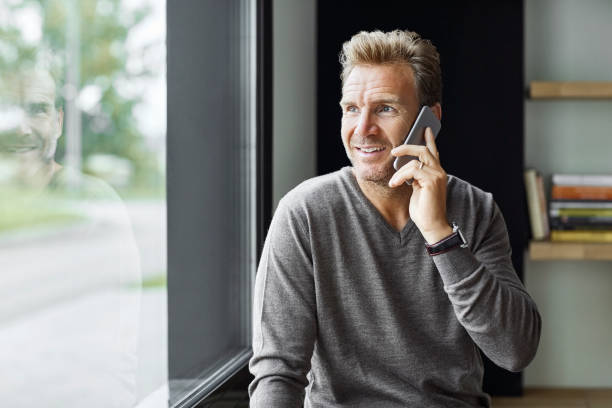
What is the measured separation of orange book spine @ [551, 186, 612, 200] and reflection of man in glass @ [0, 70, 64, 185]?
259cm

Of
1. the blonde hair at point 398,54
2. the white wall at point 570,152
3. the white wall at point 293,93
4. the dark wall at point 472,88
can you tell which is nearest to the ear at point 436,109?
the blonde hair at point 398,54

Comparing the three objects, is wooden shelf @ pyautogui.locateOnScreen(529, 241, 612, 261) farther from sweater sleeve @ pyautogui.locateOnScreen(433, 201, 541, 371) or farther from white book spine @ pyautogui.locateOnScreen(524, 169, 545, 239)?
sweater sleeve @ pyautogui.locateOnScreen(433, 201, 541, 371)

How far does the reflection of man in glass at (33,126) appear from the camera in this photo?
103 centimetres

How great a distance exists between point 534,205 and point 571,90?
0.57 m

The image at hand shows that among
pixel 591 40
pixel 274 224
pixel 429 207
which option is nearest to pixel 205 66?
pixel 274 224

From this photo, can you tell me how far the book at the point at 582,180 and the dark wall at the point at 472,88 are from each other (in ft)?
0.69

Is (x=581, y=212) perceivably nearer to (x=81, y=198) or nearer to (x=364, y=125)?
(x=364, y=125)

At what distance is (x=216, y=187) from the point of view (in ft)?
7.06

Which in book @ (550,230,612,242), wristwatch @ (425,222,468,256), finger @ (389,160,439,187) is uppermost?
finger @ (389,160,439,187)

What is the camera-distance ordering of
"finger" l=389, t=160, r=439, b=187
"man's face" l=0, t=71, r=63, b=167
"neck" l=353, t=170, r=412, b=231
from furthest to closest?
"neck" l=353, t=170, r=412, b=231
"finger" l=389, t=160, r=439, b=187
"man's face" l=0, t=71, r=63, b=167

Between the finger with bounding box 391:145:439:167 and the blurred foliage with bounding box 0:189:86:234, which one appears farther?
the finger with bounding box 391:145:439:167

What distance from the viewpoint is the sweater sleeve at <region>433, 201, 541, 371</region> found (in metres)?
1.23

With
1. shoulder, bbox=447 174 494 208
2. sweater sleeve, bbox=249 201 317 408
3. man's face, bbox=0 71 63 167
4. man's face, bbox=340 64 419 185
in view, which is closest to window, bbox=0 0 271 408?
man's face, bbox=0 71 63 167

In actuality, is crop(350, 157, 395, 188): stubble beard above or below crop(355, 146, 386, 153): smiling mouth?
below
